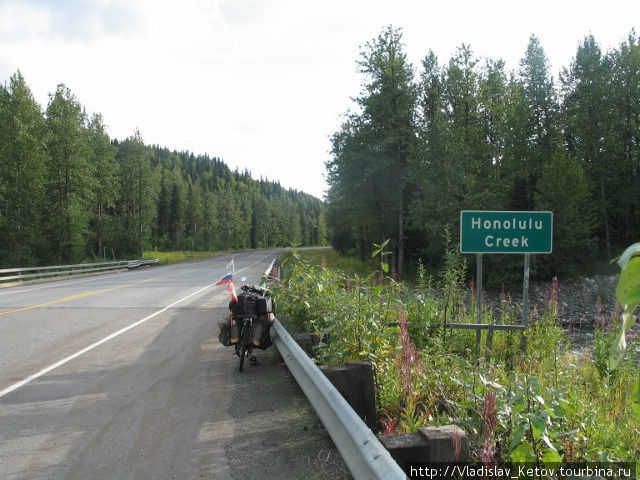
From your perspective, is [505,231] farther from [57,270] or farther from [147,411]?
[57,270]

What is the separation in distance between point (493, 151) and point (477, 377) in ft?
98.7

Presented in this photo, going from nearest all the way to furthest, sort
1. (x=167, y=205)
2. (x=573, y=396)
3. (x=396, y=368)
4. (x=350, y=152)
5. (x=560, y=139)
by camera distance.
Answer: (x=573, y=396)
(x=396, y=368)
(x=350, y=152)
(x=560, y=139)
(x=167, y=205)

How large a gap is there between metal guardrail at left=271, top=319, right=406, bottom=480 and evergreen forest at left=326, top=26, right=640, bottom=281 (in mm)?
22929

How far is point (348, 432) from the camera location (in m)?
2.89

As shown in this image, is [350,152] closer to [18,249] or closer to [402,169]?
[402,169]

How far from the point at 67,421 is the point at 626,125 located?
43.5 metres

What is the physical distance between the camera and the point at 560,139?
1502 inches

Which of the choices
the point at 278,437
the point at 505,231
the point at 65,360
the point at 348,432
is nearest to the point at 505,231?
the point at 505,231

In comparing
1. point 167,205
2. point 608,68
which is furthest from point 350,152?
point 167,205

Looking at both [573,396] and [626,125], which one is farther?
[626,125]

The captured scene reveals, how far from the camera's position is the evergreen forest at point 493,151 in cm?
2848

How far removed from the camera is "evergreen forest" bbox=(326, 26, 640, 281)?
2848 cm

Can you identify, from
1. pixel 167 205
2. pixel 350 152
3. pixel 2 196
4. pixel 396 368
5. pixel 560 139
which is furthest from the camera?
pixel 167 205

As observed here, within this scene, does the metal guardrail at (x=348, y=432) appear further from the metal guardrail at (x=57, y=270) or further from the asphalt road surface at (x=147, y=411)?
the metal guardrail at (x=57, y=270)
